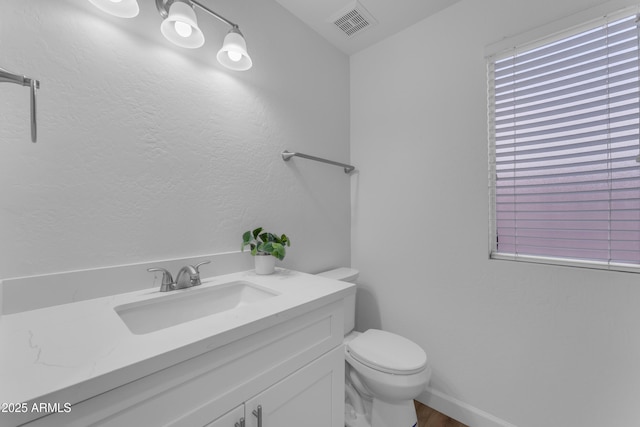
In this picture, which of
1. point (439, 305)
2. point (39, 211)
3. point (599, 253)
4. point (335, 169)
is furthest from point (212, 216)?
point (599, 253)

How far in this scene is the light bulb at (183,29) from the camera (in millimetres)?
926

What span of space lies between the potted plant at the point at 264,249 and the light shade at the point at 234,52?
2.48 ft

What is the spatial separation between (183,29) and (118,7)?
20 cm

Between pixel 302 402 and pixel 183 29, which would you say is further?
pixel 183 29

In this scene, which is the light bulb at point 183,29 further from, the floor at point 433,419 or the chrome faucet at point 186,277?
the floor at point 433,419

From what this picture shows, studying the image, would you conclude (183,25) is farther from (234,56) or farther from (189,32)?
(234,56)

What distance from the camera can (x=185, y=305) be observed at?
2.93ft

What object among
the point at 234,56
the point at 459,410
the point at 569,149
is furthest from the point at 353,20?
the point at 459,410

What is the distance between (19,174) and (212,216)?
1.87ft

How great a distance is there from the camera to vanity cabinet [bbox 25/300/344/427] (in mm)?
463

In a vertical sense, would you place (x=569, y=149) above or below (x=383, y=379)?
above

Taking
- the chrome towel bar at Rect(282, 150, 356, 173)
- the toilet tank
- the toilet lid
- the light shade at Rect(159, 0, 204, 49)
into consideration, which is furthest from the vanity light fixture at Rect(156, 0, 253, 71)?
the toilet lid

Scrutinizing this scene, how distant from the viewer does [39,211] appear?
0.74 metres

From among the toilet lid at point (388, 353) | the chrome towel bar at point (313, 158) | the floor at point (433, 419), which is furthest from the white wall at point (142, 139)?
the floor at point (433, 419)
